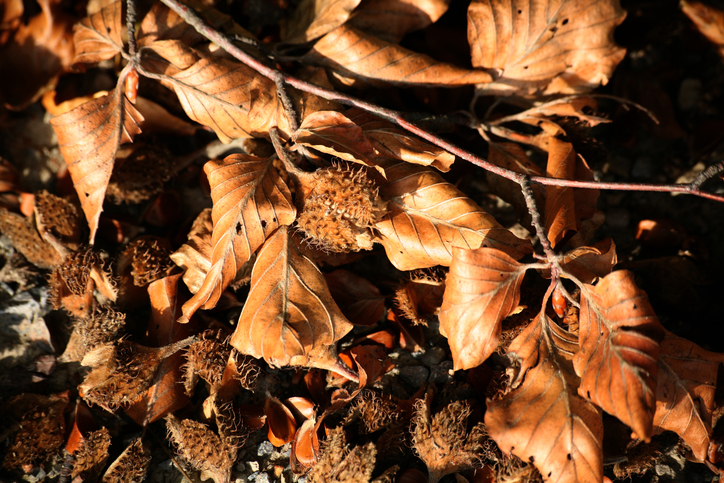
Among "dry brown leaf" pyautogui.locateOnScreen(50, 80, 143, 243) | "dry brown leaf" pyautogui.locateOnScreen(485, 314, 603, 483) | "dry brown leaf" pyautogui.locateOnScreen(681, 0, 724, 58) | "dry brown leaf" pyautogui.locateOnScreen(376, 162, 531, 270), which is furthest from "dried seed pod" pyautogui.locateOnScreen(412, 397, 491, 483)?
"dry brown leaf" pyautogui.locateOnScreen(681, 0, 724, 58)

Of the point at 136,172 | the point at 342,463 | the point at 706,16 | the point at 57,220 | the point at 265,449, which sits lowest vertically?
the point at 265,449

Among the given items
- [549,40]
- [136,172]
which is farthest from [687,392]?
[136,172]

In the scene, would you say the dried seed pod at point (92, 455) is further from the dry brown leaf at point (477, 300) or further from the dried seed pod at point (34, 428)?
the dry brown leaf at point (477, 300)

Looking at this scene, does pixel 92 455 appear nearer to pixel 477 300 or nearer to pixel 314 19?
pixel 477 300

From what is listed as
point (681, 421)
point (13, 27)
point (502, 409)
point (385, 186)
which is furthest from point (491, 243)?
point (13, 27)

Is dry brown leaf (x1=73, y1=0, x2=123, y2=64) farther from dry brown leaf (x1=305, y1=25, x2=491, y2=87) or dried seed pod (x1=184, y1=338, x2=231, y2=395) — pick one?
dried seed pod (x1=184, y1=338, x2=231, y2=395)

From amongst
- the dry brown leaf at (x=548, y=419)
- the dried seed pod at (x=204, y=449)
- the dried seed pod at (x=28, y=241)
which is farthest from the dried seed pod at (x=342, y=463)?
the dried seed pod at (x=28, y=241)
